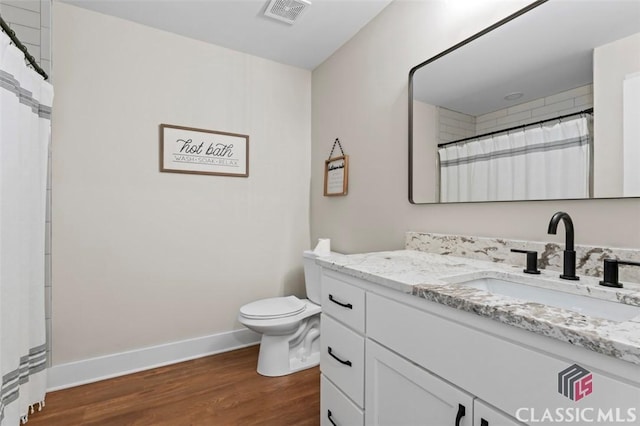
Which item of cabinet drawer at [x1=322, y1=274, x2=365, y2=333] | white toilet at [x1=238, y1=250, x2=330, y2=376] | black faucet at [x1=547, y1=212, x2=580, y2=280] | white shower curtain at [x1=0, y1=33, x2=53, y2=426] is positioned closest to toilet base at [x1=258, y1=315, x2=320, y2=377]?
white toilet at [x1=238, y1=250, x2=330, y2=376]

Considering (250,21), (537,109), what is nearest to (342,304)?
(537,109)

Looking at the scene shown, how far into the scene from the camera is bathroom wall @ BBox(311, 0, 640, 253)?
1184 mm

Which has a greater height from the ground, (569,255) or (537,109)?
(537,109)

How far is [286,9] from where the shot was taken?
1982 mm

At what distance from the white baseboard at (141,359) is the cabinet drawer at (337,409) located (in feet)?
4.27

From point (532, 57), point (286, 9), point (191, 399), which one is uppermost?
point (286, 9)

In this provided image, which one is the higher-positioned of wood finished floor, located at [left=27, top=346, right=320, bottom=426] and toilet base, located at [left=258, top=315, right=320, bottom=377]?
toilet base, located at [left=258, top=315, right=320, bottom=377]

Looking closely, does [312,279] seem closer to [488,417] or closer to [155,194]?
[155,194]

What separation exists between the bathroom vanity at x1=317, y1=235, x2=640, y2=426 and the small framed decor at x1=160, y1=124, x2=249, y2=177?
1.43 meters

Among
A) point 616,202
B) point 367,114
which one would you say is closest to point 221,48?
point 367,114

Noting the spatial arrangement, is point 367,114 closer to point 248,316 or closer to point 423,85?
point 423,85

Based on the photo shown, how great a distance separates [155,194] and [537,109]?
226 cm

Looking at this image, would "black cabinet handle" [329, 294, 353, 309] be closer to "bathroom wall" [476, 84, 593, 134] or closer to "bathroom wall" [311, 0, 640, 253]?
"bathroom wall" [311, 0, 640, 253]

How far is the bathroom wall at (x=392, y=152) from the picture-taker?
3.88ft
